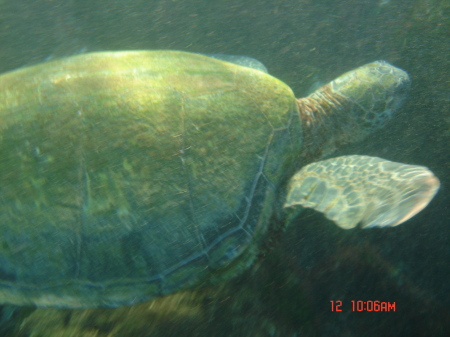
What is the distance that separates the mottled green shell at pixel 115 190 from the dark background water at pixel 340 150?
0.23m

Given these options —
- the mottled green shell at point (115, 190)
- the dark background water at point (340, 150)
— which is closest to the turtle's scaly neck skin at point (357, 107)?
the dark background water at point (340, 150)

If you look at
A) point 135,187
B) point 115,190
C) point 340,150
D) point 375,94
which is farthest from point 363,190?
point 115,190

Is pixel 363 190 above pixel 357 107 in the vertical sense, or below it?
below

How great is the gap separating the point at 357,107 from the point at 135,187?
2352mm

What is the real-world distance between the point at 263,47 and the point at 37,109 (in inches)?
131

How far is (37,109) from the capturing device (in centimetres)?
174

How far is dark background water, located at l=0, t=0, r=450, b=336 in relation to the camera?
1.91 meters

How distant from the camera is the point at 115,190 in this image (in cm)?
168

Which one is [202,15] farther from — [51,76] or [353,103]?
[51,76]
